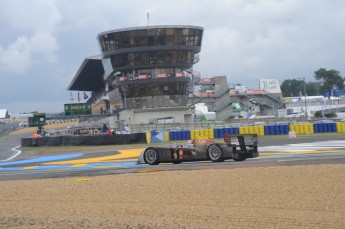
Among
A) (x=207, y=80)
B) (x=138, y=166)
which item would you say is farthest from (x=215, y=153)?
(x=207, y=80)

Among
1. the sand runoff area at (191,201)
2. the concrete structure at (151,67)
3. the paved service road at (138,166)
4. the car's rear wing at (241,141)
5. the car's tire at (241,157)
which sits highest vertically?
the concrete structure at (151,67)

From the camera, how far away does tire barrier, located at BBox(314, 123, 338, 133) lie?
44634mm

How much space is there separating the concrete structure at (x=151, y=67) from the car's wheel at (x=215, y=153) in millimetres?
52374

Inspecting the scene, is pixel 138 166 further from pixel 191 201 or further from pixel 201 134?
pixel 201 134

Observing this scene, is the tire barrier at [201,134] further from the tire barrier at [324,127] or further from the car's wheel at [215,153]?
the car's wheel at [215,153]

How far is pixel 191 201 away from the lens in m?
10.4

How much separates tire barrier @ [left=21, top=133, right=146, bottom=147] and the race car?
71.5 feet

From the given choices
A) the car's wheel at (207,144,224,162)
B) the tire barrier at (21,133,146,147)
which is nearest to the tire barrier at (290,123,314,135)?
the tire barrier at (21,133,146,147)

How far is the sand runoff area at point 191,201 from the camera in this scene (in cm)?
856

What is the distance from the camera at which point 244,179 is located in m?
13.0

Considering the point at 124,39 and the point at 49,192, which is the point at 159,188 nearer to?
the point at 49,192

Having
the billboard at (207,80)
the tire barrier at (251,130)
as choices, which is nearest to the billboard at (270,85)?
the billboard at (207,80)

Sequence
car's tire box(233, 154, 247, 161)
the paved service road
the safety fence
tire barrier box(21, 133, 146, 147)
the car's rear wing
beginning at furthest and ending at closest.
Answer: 1. the safety fence
2. tire barrier box(21, 133, 146, 147)
3. car's tire box(233, 154, 247, 161)
4. the car's rear wing
5. the paved service road

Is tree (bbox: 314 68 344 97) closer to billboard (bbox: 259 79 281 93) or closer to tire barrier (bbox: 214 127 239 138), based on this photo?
billboard (bbox: 259 79 281 93)
